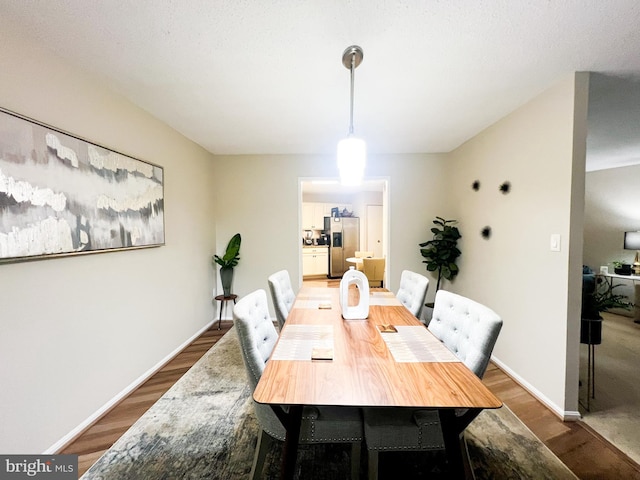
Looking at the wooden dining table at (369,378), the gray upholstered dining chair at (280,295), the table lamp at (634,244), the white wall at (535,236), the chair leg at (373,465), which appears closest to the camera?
the wooden dining table at (369,378)

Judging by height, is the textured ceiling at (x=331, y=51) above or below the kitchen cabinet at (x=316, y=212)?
above

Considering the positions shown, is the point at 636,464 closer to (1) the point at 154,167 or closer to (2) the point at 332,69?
(2) the point at 332,69

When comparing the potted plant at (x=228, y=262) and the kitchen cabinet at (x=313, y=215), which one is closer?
the potted plant at (x=228, y=262)

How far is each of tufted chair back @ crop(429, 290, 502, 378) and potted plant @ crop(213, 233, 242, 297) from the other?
8.94ft

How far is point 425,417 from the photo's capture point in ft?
3.92

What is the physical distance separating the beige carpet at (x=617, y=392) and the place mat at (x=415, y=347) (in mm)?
1420

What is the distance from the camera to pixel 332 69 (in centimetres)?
174

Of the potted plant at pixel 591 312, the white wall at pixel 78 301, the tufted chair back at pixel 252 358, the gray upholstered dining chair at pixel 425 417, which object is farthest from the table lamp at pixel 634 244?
the white wall at pixel 78 301

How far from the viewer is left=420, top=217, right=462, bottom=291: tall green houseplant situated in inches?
133

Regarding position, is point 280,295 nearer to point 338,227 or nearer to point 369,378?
point 369,378

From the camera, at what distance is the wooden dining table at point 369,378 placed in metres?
0.93

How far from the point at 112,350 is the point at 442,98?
129 inches

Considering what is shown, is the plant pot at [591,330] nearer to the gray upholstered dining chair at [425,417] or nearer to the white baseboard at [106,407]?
the gray upholstered dining chair at [425,417]

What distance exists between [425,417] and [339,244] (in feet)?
19.9
